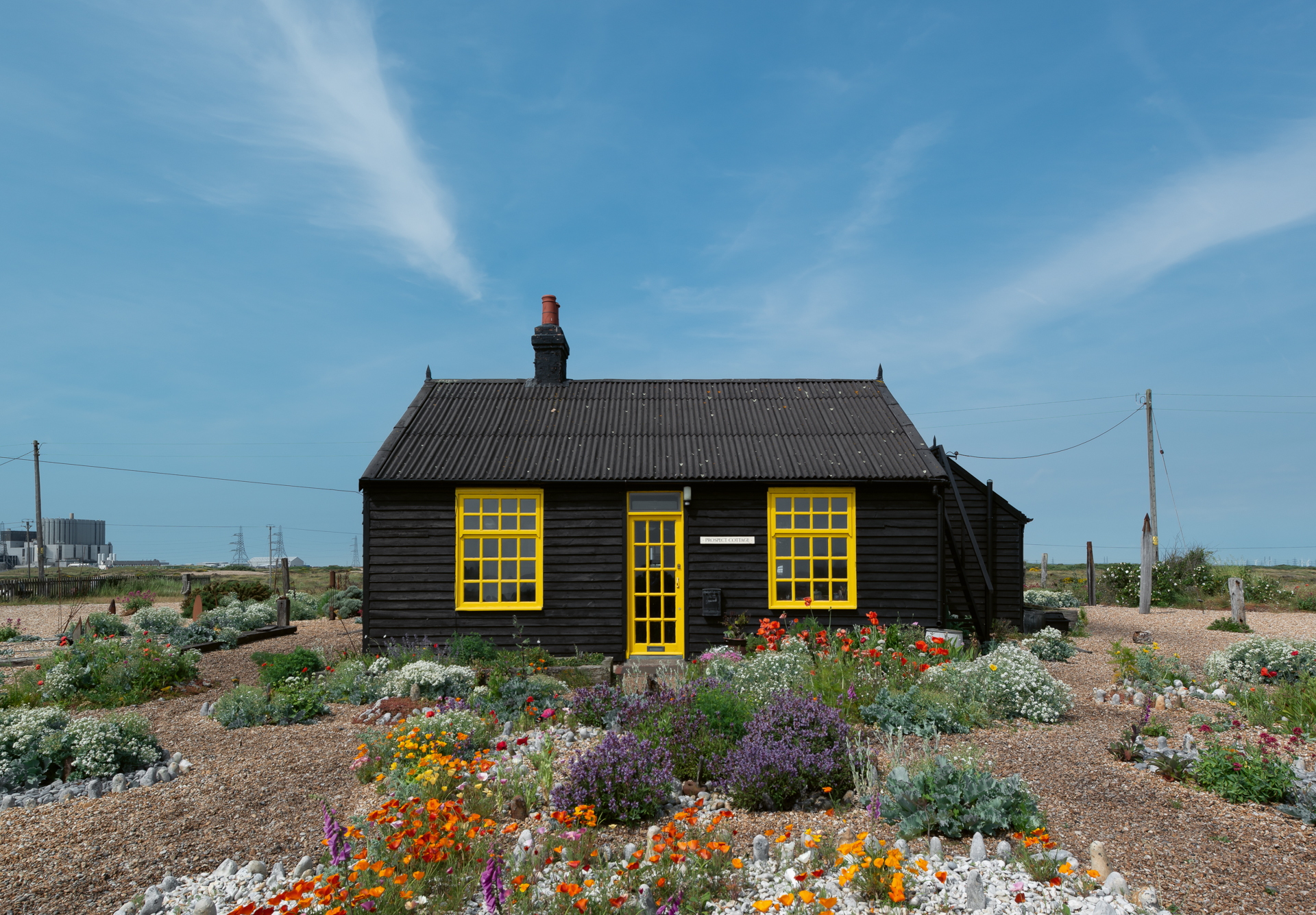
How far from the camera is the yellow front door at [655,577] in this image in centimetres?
1182

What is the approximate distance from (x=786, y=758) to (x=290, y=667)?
671 cm

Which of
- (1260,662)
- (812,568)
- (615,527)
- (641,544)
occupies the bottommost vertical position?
(1260,662)

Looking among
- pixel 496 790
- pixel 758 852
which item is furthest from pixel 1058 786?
pixel 496 790

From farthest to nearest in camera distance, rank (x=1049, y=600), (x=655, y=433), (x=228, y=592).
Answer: (x=228, y=592) → (x=1049, y=600) → (x=655, y=433)

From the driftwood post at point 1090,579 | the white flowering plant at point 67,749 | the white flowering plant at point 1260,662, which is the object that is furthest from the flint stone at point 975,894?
the driftwood post at point 1090,579

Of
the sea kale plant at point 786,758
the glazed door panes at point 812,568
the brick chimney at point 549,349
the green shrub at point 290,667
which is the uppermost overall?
the brick chimney at point 549,349

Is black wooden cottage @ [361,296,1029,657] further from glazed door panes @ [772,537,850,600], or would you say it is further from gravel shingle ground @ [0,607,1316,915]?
gravel shingle ground @ [0,607,1316,915]

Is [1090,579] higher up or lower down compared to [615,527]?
lower down

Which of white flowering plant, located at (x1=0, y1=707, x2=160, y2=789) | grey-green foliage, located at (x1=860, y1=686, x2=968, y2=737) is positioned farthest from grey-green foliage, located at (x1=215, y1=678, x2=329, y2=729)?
grey-green foliage, located at (x1=860, y1=686, x2=968, y2=737)

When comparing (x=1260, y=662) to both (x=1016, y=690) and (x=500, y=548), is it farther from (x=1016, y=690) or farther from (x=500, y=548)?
(x=500, y=548)

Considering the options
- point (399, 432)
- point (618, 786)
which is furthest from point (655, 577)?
point (618, 786)

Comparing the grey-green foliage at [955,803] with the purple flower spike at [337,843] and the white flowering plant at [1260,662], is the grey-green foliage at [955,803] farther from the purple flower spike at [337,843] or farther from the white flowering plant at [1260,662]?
the white flowering plant at [1260,662]

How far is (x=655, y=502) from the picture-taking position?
11.9 m

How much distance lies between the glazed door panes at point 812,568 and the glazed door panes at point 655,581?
1.55 metres
